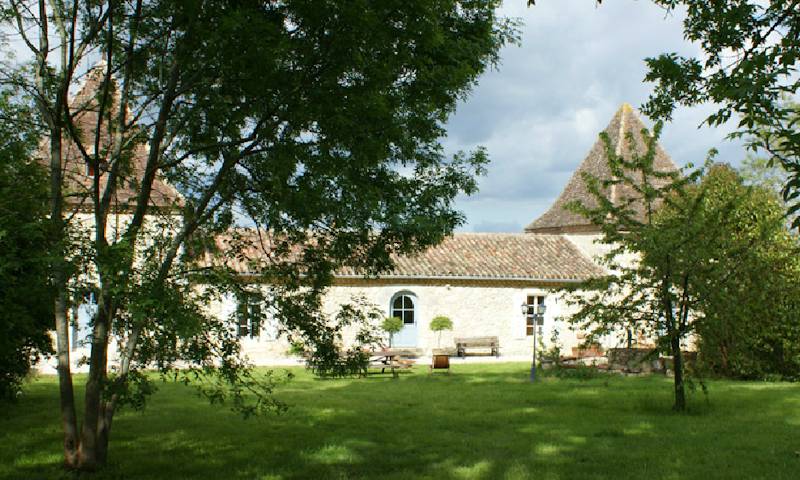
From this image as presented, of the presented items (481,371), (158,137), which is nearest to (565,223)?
(481,371)

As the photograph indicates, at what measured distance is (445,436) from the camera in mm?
10430

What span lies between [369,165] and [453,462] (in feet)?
11.9

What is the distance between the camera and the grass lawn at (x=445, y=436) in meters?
8.38

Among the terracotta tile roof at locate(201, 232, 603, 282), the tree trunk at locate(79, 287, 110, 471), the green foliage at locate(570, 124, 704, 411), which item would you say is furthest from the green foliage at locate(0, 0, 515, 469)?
the terracotta tile roof at locate(201, 232, 603, 282)

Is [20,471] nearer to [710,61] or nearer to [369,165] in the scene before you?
[369,165]

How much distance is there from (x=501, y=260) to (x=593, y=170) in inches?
243

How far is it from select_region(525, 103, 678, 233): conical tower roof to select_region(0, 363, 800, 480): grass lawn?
1536cm

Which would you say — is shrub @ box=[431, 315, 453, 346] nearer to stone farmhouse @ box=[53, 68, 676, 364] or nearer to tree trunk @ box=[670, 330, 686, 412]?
stone farmhouse @ box=[53, 68, 676, 364]

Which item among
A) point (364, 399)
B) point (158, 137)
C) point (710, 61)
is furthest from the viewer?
point (364, 399)

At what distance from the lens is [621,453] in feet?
29.9

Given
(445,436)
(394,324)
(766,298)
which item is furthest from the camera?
(394,324)

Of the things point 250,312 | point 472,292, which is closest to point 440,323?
point 472,292

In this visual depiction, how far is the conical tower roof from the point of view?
30.5 m

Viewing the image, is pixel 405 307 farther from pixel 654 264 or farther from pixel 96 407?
pixel 96 407
